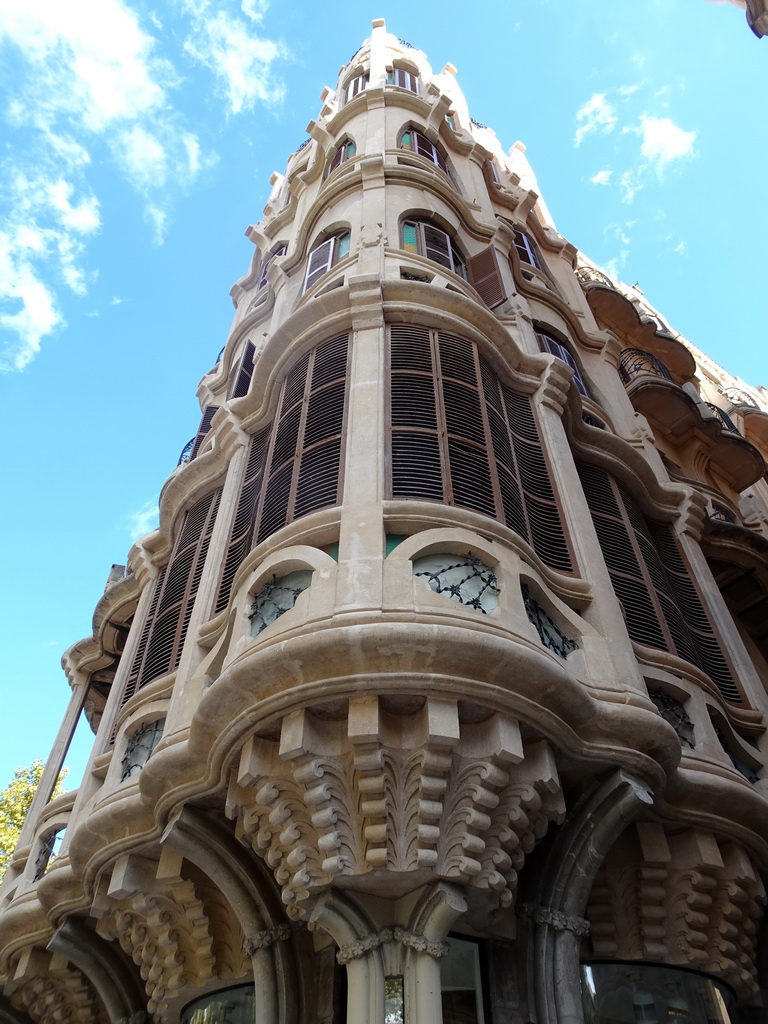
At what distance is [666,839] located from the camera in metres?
8.78

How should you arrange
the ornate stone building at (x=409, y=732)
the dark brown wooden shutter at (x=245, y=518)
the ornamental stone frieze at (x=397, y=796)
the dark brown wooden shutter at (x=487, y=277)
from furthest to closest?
the dark brown wooden shutter at (x=487, y=277) < the dark brown wooden shutter at (x=245, y=518) < the ornate stone building at (x=409, y=732) < the ornamental stone frieze at (x=397, y=796)

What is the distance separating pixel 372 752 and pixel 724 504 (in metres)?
13.6

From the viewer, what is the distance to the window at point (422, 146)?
1933 centimetres

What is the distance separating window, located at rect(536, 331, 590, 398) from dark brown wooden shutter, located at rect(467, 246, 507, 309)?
1.10 meters

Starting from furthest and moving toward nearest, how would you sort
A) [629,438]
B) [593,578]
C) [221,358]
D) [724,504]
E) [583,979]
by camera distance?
[221,358] < [724,504] < [629,438] < [593,578] < [583,979]

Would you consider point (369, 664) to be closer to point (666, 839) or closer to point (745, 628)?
point (666, 839)

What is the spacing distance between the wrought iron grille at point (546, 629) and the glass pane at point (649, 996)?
9.86 ft

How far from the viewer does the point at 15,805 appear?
75.4 feet

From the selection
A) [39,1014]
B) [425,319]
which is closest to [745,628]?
[425,319]

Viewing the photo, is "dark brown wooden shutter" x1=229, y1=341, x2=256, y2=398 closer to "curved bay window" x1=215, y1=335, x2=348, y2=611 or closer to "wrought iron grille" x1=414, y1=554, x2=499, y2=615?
"curved bay window" x1=215, y1=335, x2=348, y2=611

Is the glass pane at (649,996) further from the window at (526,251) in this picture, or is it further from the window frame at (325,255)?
the window at (526,251)

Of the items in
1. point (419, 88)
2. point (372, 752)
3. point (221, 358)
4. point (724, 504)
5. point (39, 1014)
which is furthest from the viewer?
point (419, 88)

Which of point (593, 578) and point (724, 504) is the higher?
point (724, 504)


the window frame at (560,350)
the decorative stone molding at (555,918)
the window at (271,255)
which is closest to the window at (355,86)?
the window at (271,255)
